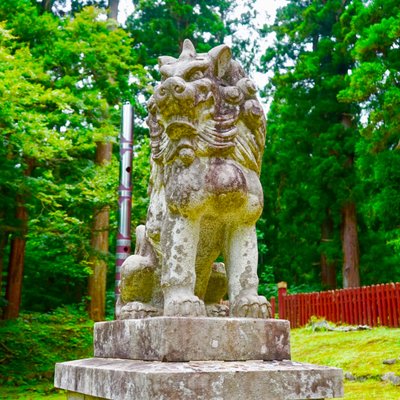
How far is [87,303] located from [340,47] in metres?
10.9

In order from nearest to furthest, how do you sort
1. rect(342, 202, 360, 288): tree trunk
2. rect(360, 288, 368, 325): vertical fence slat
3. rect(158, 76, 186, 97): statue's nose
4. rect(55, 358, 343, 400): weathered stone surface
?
rect(55, 358, 343, 400): weathered stone surface → rect(158, 76, 186, 97): statue's nose → rect(360, 288, 368, 325): vertical fence slat → rect(342, 202, 360, 288): tree trunk

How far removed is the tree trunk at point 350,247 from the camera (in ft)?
50.8

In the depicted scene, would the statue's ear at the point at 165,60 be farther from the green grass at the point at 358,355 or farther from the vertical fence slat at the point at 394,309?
the vertical fence slat at the point at 394,309

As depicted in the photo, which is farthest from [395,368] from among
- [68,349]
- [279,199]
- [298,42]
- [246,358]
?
[298,42]

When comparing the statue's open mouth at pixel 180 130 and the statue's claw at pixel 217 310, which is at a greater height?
the statue's open mouth at pixel 180 130

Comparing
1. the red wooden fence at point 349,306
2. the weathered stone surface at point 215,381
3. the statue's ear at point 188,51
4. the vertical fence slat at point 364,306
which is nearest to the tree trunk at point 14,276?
the red wooden fence at point 349,306

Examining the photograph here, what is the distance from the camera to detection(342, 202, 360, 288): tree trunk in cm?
1549

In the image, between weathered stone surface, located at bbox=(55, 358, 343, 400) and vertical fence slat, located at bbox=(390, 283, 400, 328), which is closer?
weathered stone surface, located at bbox=(55, 358, 343, 400)

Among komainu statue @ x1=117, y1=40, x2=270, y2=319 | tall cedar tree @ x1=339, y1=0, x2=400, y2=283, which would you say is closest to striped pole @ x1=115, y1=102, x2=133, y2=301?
komainu statue @ x1=117, y1=40, x2=270, y2=319

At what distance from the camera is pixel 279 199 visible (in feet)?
62.2

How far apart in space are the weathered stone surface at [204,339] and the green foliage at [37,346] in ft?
23.7

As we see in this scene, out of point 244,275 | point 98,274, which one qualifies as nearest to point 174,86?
point 244,275

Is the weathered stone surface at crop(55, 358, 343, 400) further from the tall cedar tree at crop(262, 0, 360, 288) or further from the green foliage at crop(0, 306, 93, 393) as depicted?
the tall cedar tree at crop(262, 0, 360, 288)

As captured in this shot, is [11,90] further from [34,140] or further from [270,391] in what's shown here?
[270,391]
